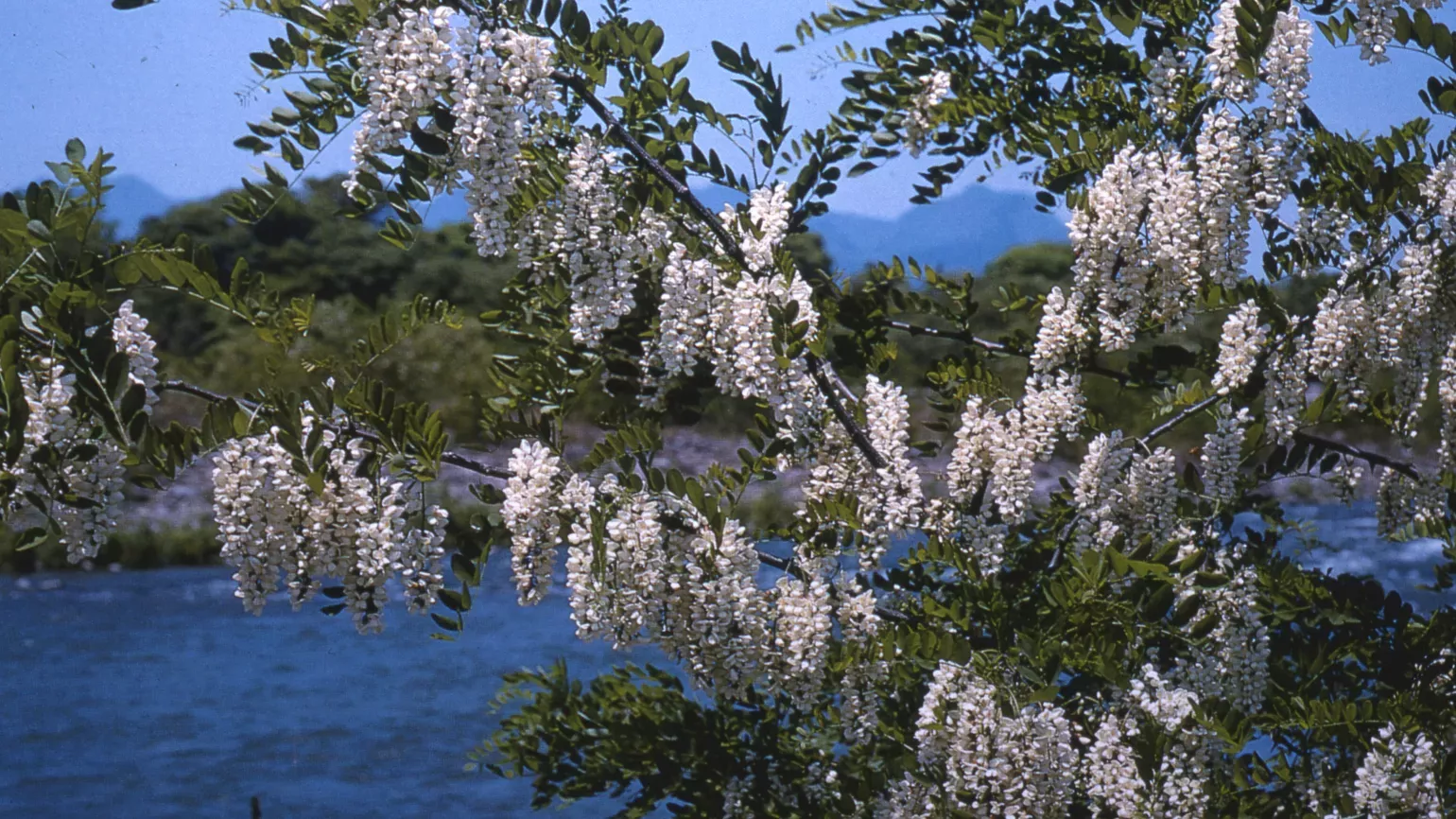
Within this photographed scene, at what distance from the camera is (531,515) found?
171cm

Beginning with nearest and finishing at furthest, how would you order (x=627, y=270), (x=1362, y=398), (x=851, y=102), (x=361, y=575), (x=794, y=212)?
1. (x=361, y=575)
2. (x=627, y=270)
3. (x=1362, y=398)
4. (x=794, y=212)
5. (x=851, y=102)

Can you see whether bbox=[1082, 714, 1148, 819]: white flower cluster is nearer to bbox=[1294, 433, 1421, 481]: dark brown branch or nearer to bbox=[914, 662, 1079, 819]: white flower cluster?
bbox=[914, 662, 1079, 819]: white flower cluster

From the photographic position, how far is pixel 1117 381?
2.53 meters

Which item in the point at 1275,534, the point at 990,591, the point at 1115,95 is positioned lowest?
the point at 990,591

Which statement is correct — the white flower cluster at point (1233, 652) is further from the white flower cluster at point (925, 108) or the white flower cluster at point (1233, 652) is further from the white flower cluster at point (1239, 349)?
the white flower cluster at point (925, 108)

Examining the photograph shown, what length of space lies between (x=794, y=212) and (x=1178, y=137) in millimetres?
713

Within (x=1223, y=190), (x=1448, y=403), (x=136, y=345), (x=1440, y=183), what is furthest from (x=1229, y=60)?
(x=136, y=345)

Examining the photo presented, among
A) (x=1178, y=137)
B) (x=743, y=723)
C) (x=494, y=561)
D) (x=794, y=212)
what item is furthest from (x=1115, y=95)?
(x=494, y=561)

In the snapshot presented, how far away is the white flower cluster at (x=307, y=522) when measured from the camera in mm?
1549

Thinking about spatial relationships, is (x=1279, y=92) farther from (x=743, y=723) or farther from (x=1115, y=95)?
(x=743, y=723)

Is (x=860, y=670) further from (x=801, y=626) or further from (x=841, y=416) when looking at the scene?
(x=841, y=416)

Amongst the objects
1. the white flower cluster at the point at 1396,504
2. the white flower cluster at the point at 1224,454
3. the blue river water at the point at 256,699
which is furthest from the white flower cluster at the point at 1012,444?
the blue river water at the point at 256,699

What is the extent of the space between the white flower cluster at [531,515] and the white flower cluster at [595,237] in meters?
0.22

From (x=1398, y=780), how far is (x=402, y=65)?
5.86 feet
